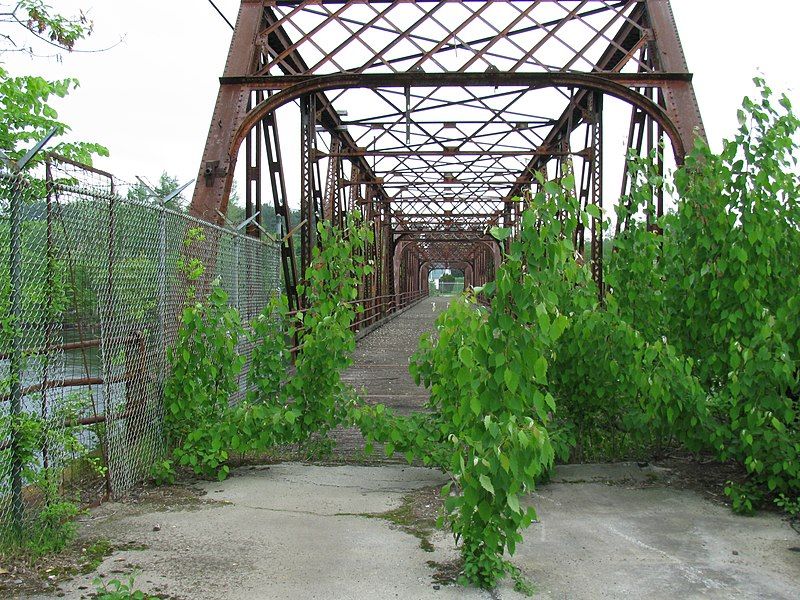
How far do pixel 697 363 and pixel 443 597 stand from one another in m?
3.29

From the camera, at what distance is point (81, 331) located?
4.92 m

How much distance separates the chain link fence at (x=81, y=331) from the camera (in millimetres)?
4133

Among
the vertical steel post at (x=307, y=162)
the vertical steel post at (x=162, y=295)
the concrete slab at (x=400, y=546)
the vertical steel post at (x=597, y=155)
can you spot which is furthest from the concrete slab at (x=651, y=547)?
the vertical steel post at (x=307, y=162)

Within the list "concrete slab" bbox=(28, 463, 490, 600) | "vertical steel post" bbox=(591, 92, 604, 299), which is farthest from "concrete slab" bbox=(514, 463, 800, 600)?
"vertical steel post" bbox=(591, 92, 604, 299)

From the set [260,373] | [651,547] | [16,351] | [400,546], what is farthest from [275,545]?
[651,547]

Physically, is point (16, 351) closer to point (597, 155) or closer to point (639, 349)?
point (639, 349)

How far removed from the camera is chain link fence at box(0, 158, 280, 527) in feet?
13.6

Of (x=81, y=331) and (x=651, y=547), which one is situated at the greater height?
(x=81, y=331)

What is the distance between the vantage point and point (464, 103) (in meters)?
13.8

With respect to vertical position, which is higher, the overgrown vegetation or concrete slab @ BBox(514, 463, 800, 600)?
the overgrown vegetation

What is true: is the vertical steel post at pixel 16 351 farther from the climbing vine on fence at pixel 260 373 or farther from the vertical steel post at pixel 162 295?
the vertical steel post at pixel 162 295

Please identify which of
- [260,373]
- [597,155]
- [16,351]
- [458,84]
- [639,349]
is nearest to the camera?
[16,351]

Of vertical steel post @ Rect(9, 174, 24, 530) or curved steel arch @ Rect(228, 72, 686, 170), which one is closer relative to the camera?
vertical steel post @ Rect(9, 174, 24, 530)

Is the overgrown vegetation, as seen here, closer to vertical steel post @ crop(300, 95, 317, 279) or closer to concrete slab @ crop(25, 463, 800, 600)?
concrete slab @ crop(25, 463, 800, 600)
